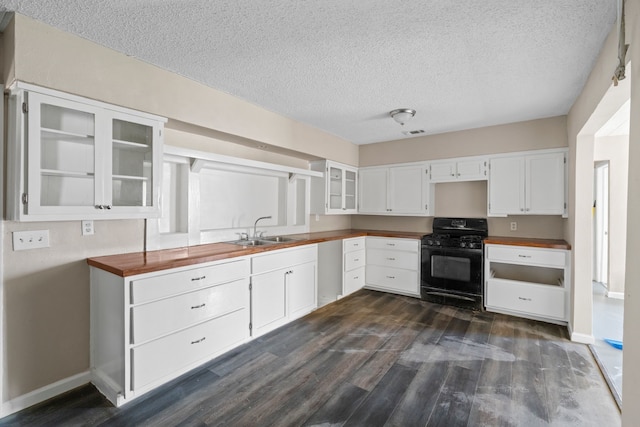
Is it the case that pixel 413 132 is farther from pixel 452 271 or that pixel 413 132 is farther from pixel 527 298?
pixel 527 298

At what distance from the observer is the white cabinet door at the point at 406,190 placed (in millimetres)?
4352

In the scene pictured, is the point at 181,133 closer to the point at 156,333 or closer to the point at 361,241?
the point at 156,333

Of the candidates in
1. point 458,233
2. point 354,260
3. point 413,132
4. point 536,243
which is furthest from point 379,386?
point 413,132

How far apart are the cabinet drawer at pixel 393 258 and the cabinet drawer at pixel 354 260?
0.12 metres

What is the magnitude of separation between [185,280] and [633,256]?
8.25ft

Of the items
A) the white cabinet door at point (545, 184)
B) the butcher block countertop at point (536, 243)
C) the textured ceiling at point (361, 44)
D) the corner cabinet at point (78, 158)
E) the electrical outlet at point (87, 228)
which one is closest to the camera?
the textured ceiling at point (361, 44)

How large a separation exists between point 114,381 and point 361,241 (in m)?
3.21

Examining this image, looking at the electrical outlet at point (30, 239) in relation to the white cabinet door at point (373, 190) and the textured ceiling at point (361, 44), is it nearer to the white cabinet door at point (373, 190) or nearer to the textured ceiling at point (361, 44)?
the textured ceiling at point (361, 44)

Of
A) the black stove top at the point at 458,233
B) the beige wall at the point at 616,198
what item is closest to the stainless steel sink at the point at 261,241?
the black stove top at the point at 458,233

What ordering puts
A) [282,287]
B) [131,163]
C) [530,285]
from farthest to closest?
[530,285], [282,287], [131,163]

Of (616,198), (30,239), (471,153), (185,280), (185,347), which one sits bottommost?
(185,347)

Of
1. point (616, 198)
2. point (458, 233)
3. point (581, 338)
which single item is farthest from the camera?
point (458, 233)

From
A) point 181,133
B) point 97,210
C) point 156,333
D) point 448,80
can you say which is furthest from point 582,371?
point 181,133

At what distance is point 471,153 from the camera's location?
4004mm
